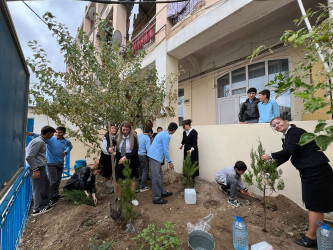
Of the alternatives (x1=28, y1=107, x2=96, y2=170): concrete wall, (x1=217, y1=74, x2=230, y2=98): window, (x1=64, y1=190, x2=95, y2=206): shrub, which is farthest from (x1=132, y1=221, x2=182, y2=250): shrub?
(x1=28, y1=107, x2=96, y2=170): concrete wall

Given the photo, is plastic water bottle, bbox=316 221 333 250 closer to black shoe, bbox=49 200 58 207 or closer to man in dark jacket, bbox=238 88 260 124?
man in dark jacket, bbox=238 88 260 124

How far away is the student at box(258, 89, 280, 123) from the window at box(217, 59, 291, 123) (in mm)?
1489

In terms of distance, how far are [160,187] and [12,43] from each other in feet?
11.3

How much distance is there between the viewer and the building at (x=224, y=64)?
3.88m

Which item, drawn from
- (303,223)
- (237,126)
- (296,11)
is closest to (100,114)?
(237,126)

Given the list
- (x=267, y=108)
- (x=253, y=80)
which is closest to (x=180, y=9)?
(x=253, y=80)

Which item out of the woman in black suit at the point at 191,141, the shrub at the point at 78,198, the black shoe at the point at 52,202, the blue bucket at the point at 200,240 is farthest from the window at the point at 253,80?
the black shoe at the point at 52,202

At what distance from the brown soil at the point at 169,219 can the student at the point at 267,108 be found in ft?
5.57

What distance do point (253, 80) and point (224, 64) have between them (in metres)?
1.28

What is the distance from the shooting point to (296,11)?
14.8 ft

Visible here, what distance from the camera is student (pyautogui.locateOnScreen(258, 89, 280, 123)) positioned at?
3.75 m

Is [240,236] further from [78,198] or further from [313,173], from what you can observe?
[78,198]

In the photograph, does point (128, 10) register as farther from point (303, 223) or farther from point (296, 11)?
point (303, 223)

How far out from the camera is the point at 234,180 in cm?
355
